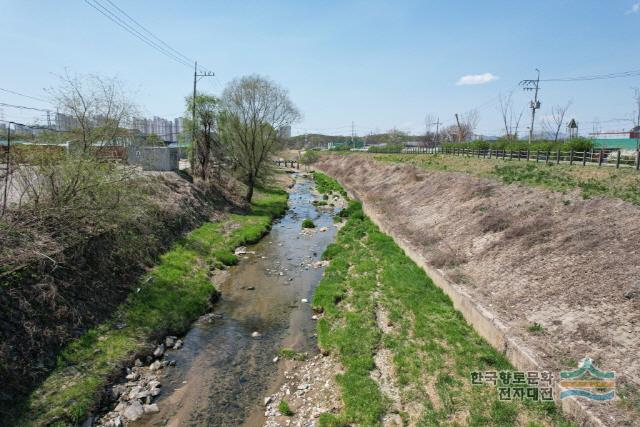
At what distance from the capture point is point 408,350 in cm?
1057

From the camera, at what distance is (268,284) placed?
17391mm

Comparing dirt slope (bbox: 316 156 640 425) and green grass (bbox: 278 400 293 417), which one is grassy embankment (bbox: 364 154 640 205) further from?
green grass (bbox: 278 400 293 417)

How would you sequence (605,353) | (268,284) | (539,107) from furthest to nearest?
(539,107), (268,284), (605,353)

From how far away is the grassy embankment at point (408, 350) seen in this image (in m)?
8.05

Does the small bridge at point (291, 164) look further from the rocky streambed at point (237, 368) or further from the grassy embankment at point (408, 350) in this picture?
the grassy embankment at point (408, 350)

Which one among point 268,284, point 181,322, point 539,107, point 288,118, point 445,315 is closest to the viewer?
point 445,315

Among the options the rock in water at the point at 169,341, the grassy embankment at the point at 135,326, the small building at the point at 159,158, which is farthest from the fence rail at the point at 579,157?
the small building at the point at 159,158

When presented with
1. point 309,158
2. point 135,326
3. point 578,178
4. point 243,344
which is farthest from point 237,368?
point 309,158

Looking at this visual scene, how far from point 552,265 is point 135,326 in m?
12.7

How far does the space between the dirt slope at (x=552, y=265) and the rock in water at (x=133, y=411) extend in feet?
29.1

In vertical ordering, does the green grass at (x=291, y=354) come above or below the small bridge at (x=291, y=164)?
below

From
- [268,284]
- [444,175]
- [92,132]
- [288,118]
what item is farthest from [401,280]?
[288,118]

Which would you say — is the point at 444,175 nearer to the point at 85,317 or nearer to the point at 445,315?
the point at 445,315

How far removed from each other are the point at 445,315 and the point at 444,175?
20.2 meters
